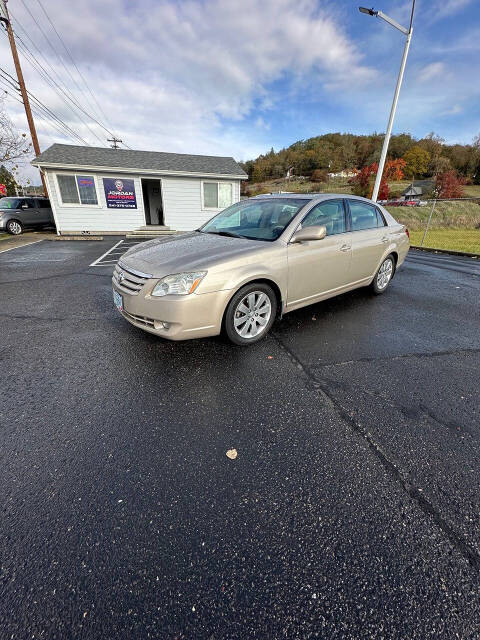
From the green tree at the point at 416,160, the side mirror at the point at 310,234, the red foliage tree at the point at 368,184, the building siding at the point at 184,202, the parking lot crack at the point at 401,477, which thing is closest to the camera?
the parking lot crack at the point at 401,477

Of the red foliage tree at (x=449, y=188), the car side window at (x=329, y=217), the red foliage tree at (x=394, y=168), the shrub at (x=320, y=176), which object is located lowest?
the car side window at (x=329, y=217)

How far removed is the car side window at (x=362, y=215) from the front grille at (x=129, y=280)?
9.84ft

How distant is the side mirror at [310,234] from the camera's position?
10.4 ft

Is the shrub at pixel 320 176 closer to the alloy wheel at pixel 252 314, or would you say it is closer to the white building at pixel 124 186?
the white building at pixel 124 186

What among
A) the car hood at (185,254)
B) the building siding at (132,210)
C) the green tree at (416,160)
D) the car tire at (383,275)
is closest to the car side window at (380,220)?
the car tire at (383,275)

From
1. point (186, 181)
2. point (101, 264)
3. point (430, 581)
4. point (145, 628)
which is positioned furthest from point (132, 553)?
point (186, 181)

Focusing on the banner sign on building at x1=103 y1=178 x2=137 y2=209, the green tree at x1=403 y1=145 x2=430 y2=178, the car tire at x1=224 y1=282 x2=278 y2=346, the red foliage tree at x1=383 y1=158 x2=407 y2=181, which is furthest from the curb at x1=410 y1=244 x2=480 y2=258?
the green tree at x1=403 y1=145 x2=430 y2=178

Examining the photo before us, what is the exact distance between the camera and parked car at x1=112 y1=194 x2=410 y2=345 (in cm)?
276

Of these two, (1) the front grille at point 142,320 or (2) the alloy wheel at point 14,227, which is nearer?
(1) the front grille at point 142,320

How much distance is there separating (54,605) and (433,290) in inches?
258

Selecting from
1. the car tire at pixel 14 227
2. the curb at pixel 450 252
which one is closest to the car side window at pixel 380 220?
the curb at pixel 450 252

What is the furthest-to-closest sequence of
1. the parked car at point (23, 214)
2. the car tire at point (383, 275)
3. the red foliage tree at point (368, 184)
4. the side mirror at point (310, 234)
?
the red foliage tree at point (368, 184)
the parked car at point (23, 214)
the car tire at point (383, 275)
the side mirror at point (310, 234)

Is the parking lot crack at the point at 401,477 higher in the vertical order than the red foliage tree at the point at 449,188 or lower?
lower

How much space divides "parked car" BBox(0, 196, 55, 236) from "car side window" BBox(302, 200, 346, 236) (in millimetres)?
15312
